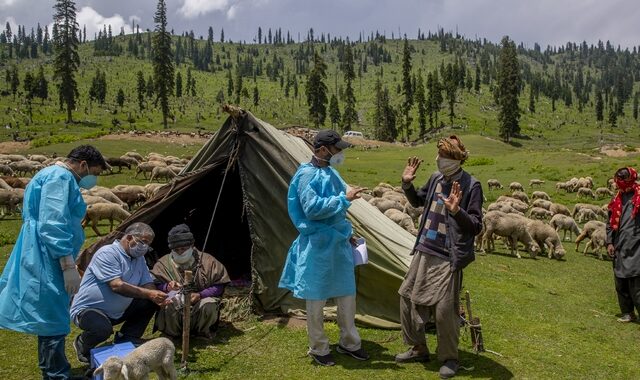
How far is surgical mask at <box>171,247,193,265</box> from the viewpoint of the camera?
700 cm

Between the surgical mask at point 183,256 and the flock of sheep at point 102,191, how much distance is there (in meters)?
2.96

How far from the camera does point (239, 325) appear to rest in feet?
26.4

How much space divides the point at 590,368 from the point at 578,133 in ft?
439

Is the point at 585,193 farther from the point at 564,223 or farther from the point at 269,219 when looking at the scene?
the point at 269,219

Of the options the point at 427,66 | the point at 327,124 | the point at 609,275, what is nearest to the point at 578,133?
the point at 327,124

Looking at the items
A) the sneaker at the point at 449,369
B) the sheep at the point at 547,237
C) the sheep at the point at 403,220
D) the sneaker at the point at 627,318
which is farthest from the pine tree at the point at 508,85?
the sneaker at the point at 449,369

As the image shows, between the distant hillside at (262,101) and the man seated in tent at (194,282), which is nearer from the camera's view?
the man seated in tent at (194,282)

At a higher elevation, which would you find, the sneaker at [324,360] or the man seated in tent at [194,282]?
the man seated in tent at [194,282]

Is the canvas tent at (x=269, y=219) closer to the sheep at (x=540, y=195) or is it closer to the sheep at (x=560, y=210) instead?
the sheep at (x=560, y=210)

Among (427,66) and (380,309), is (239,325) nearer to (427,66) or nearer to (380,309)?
(380,309)

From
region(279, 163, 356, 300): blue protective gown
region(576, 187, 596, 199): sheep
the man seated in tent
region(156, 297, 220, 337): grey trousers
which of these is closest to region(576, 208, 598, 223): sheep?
region(576, 187, 596, 199): sheep

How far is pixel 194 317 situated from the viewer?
717 cm

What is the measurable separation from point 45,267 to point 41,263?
6 cm

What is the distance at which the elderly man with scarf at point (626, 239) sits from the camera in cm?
855
